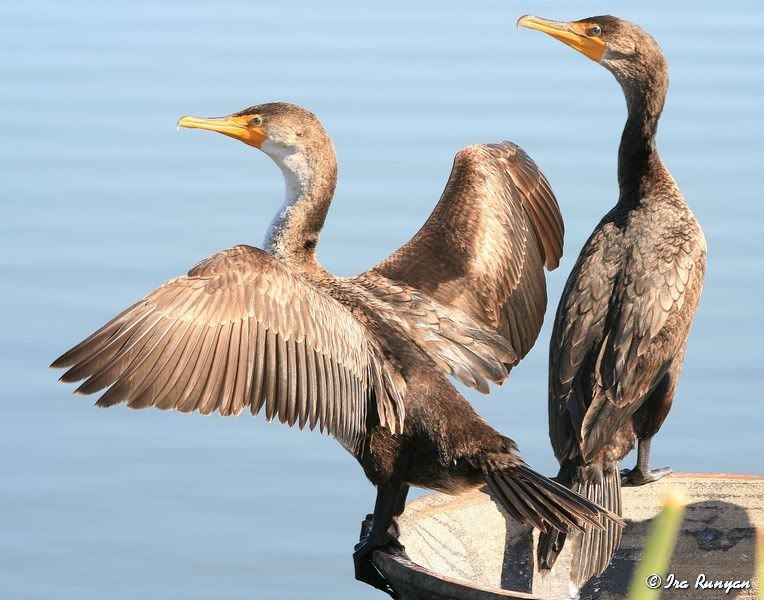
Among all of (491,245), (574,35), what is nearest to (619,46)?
(574,35)

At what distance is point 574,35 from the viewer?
546 cm

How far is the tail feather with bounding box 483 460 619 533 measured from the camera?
143 inches

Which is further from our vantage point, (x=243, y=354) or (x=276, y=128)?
(x=276, y=128)

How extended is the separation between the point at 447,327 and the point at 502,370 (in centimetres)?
23

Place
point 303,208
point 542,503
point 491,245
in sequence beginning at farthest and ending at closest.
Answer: point 491,245, point 303,208, point 542,503

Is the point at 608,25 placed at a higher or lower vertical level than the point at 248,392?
higher

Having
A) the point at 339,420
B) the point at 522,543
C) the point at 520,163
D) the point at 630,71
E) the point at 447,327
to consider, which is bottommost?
the point at 522,543

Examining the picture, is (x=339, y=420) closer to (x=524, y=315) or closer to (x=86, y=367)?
(x=86, y=367)

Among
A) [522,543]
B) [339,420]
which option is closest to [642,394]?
[522,543]

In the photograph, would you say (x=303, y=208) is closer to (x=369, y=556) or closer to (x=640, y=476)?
(x=369, y=556)

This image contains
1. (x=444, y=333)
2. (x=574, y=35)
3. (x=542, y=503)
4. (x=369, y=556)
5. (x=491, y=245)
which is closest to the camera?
(x=542, y=503)

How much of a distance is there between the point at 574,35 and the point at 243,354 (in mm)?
2431

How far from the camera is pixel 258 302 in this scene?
3.74 metres
